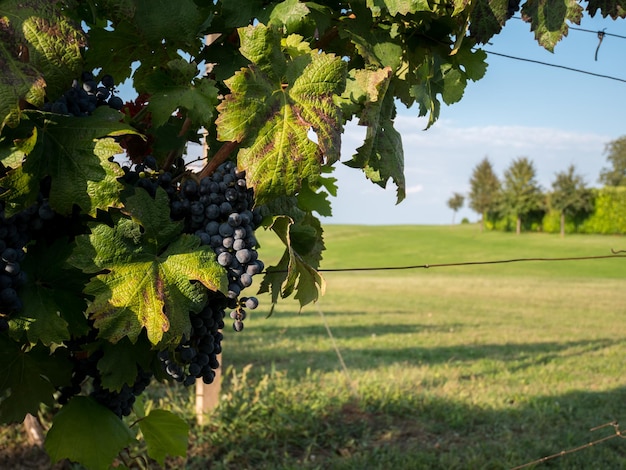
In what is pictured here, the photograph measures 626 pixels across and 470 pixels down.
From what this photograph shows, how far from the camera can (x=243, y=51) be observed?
3.63 feet

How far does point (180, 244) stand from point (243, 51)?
352mm

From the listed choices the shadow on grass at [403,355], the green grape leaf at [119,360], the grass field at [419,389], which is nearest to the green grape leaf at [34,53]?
the green grape leaf at [119,360]

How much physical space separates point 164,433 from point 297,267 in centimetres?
73

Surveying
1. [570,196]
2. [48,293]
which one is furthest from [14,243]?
[570,196]

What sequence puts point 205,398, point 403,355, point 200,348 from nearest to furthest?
point 200,348 → point 205,398 → point 403,355

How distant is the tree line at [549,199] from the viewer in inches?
1729

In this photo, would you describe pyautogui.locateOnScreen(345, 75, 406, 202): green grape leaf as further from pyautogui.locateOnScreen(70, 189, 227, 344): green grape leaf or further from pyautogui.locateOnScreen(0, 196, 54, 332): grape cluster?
pyautogui.locateOnScreen(0, 196, 54, 332): grape cluster

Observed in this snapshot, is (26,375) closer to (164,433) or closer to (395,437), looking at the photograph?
(164,433)

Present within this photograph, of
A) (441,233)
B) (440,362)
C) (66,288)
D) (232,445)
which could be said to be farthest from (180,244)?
(441,233)

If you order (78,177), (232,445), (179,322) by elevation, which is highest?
(78,177)

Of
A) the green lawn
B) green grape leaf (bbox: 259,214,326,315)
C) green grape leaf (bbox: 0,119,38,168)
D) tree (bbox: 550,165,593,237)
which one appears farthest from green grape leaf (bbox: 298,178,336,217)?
tree (bbox: 550,165,593,237)

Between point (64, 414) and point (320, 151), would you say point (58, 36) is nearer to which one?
point (320, 151)

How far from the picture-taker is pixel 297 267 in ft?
4.56

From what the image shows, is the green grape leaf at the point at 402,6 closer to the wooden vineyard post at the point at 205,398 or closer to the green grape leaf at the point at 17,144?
the green grape leaf at the point at 17,144
